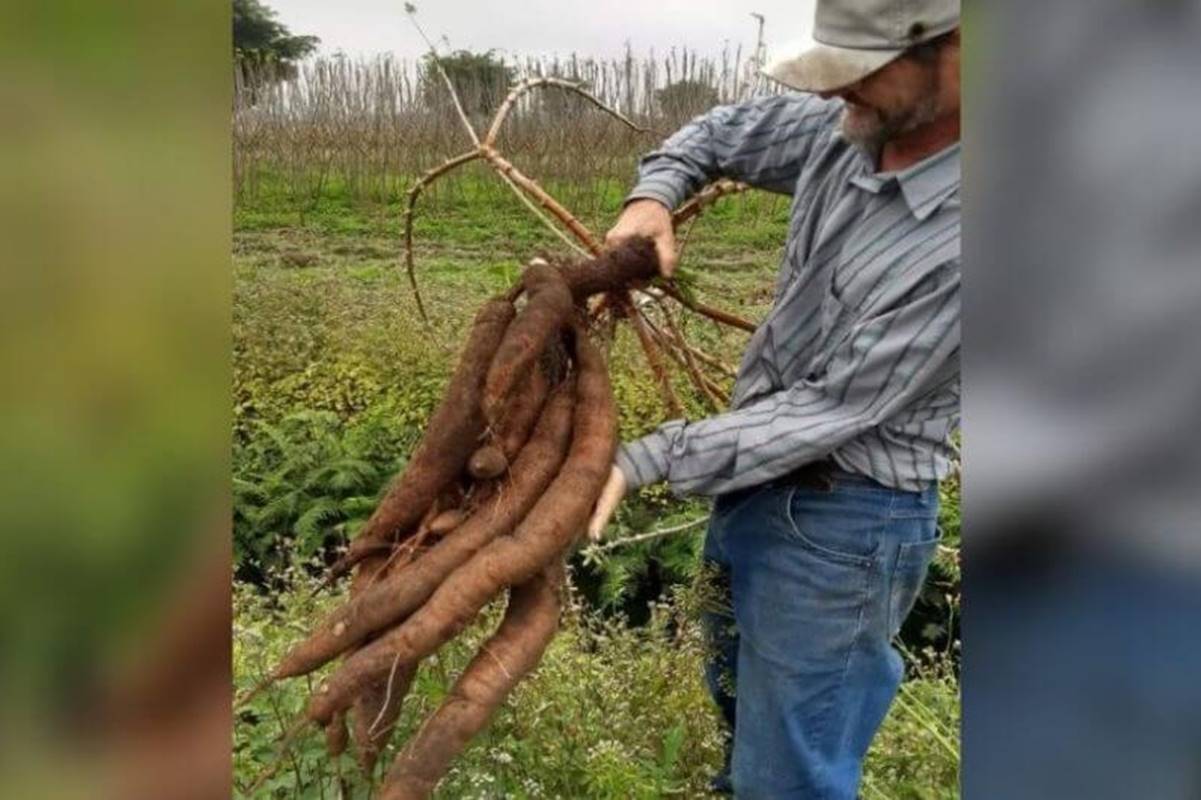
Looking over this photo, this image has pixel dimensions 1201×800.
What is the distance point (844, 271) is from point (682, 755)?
1.00m

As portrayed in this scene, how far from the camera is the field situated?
181 centimetres

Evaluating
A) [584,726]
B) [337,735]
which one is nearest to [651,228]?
[337,735]

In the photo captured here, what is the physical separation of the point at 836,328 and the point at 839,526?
0.23m

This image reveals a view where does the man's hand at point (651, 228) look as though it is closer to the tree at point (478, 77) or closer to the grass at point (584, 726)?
the grass at point (584, 726)

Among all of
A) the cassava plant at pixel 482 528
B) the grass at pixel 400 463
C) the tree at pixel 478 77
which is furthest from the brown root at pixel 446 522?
the tree at pixel 478 77

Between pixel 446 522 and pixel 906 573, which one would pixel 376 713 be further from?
pixel 906 573

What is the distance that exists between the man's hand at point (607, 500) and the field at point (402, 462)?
0.84ft

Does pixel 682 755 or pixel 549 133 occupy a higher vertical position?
pixel 549 133

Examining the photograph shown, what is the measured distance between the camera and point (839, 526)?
1.35 metres

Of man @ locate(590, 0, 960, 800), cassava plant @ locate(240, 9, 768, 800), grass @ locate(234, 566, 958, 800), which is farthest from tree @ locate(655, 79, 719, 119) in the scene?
cassava plant @ locate(240, 9, 768, 800)

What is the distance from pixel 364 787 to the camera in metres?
1.64
